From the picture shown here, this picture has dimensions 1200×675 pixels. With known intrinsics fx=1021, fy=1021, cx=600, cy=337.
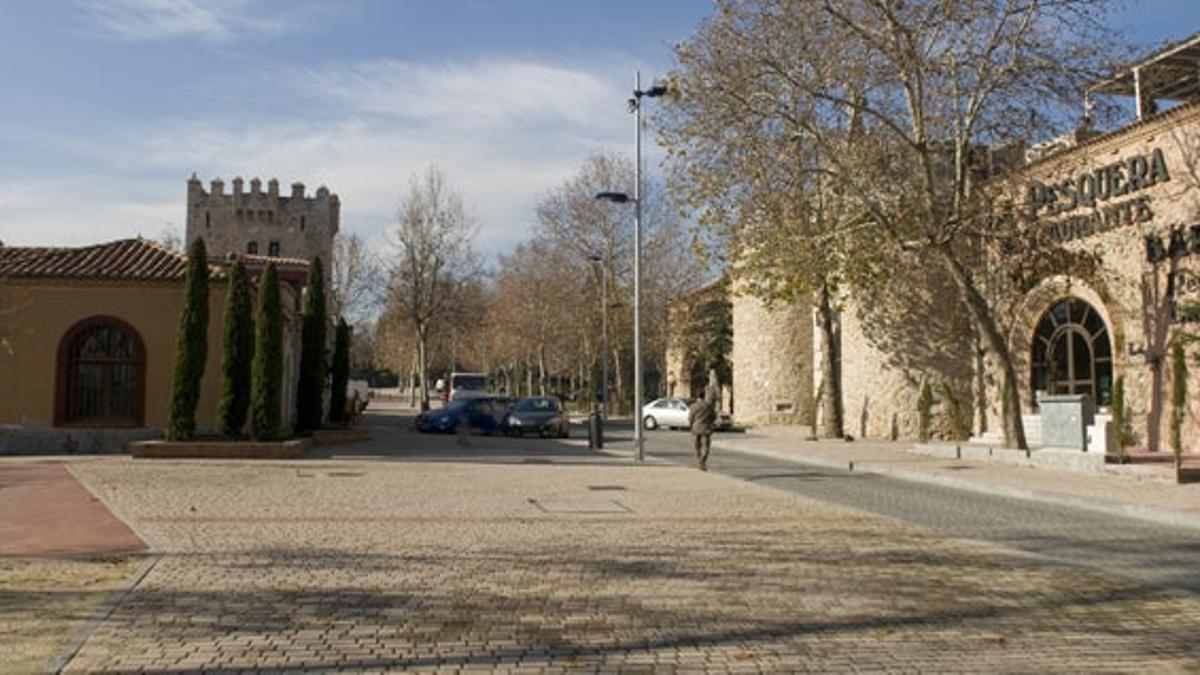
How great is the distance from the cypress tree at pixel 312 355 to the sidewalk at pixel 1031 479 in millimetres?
12286

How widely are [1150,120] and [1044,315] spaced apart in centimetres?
583

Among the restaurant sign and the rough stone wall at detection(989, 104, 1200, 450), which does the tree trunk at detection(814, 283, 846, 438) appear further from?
the restaurant sign

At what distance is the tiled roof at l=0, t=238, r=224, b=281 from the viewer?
23203 millimetres

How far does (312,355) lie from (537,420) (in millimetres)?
8620

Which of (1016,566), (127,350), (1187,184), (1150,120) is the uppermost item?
(1150,120)

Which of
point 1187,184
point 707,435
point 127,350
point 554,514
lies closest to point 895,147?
point 1187,184

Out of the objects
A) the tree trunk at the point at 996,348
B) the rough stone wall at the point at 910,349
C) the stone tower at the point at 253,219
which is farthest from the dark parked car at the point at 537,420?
the stone tower at the point at 253,219

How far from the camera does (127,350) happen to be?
23.7 meters

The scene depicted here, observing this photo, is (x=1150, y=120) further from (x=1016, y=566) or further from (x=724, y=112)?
(x=1016, y=566)

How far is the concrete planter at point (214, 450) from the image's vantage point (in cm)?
2034

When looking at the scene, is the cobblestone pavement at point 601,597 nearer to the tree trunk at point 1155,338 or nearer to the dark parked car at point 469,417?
the tree trunk at point 1155,338

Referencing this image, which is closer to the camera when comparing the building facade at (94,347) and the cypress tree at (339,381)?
the building facade at (94,347)

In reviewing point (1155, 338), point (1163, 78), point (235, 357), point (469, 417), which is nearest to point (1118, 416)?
point (1155, 338)

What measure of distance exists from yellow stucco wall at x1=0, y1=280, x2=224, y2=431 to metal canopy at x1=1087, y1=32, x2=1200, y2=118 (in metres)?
20.6
